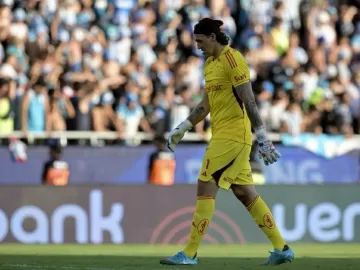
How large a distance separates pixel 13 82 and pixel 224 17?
5.09 metres

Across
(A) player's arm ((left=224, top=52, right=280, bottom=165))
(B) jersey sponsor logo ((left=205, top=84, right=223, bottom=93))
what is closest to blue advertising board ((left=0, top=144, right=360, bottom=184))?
(B) jersey sponsor logo ((left=205, top=84, right=223, bottom=93))

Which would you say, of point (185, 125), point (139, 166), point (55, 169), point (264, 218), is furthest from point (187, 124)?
point (139, 166)

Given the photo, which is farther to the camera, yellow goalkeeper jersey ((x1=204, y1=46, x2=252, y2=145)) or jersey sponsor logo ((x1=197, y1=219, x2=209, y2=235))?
jersey sponsor logo ((x1=197, y1=219, x2=209, y2=235))

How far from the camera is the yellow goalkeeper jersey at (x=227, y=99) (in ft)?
32.5

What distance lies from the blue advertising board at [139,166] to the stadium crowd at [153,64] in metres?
0.45

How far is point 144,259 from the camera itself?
37.7 feet

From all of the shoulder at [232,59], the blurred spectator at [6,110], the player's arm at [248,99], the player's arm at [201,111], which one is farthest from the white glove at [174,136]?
the blurred spectator at [6,110]

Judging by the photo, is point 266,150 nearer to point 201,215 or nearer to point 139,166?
point 201,215

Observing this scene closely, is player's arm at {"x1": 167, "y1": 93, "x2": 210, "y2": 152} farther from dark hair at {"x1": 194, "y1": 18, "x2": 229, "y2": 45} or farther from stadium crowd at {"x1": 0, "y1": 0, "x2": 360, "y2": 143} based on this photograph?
Answer: stadium crowd at {"x1": 0, "y1": 0, "x2": 360, "y2": 143}

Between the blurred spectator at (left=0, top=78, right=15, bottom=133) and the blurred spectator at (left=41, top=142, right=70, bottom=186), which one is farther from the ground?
the blurred spectator at (left=0, top=78, right=15, bottom=133)

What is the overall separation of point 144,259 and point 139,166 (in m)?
6.92

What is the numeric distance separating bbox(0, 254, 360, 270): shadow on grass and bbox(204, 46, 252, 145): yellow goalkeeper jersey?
1.31 m

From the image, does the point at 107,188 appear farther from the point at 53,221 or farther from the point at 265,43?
the point at 265,43

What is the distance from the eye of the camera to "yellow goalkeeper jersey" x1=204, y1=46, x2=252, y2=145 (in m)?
9.91
